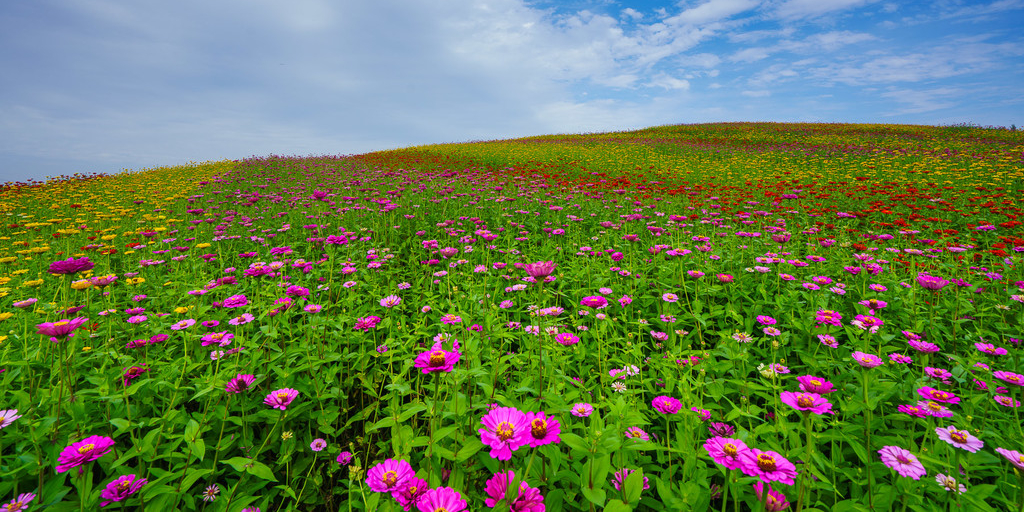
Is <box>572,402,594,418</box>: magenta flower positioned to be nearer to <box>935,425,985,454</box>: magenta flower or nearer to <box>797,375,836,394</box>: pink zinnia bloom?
<box>797,375,836,394</box>: pink zinnia bloom

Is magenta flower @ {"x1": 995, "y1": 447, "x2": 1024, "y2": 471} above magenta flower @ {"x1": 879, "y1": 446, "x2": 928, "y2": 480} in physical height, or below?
above

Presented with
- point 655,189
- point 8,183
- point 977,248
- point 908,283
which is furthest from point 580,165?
point 8,183

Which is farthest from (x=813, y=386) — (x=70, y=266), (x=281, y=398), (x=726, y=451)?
(x=70, y=266)

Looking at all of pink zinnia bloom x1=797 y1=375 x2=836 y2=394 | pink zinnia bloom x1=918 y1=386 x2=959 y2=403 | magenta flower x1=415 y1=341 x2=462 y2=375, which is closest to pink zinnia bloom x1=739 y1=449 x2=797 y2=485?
pink zinnia bloom x1=797 y1=375 x2=836 y2=394

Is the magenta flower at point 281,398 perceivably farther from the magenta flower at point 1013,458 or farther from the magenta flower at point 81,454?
the magenta flower at point 1013,458

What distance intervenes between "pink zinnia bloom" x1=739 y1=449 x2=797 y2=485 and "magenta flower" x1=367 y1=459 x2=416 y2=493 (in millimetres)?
900

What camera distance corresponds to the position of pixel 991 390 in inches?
66.1

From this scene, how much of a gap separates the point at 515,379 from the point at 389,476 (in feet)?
3.06

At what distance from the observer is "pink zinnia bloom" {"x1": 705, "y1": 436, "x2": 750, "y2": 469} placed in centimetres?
95

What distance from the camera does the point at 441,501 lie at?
3.24 feet

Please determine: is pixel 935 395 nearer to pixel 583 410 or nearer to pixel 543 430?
pixel 583 410

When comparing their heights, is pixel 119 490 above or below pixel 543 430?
below

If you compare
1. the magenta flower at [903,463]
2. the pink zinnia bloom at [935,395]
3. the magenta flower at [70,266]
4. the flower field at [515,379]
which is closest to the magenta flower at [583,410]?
the flower field at [515,379]

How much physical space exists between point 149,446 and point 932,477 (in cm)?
295
